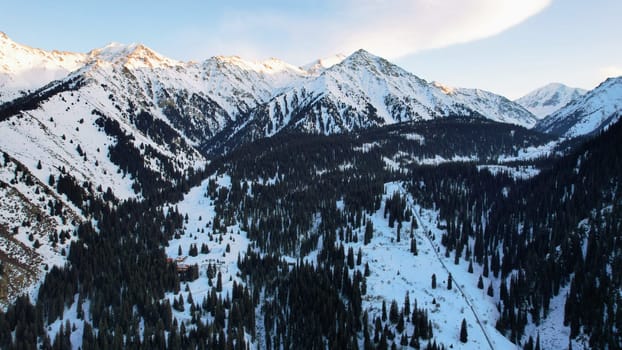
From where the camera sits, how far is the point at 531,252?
401 ft

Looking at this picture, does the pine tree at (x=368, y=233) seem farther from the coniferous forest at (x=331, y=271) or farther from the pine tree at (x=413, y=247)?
the pine tree at (x=413, y=247)

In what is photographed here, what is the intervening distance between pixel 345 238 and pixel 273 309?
4421 centimetres

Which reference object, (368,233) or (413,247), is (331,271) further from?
(413,247)

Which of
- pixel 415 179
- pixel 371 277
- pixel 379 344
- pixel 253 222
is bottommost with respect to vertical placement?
pixel 379 344

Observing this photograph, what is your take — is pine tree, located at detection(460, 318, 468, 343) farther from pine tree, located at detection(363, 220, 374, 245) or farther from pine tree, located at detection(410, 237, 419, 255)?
pine tree, located at detection(363, 220, 374, 245)

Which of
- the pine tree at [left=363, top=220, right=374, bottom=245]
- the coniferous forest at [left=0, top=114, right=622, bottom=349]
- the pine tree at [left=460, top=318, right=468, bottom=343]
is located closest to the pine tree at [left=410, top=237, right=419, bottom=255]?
the coniferous forest at [left=0, top=114, right=622, bottom=349]

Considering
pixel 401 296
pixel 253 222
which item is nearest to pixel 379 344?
pixel 401 296

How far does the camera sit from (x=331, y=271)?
124250 mm

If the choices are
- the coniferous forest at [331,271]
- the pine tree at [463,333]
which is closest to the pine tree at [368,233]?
the coniferous forest at [331,271]

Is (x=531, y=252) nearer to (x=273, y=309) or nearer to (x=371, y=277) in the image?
(x=371, y=277)

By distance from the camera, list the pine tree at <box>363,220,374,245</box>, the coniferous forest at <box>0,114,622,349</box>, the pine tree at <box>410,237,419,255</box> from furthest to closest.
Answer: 1. the pine tree at <box>363,220,374,245</box>
2. the pine tree at <box>410,237,419,255</box>
3. the coniferous forest at <box>0,114,622,349</box>

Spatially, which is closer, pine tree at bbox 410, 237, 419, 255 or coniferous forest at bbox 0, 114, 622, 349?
coniferous forest at bbox 0, 114, 622, 349

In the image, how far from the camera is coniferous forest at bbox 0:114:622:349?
96.4 meters

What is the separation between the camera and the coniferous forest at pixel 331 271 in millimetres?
96375
